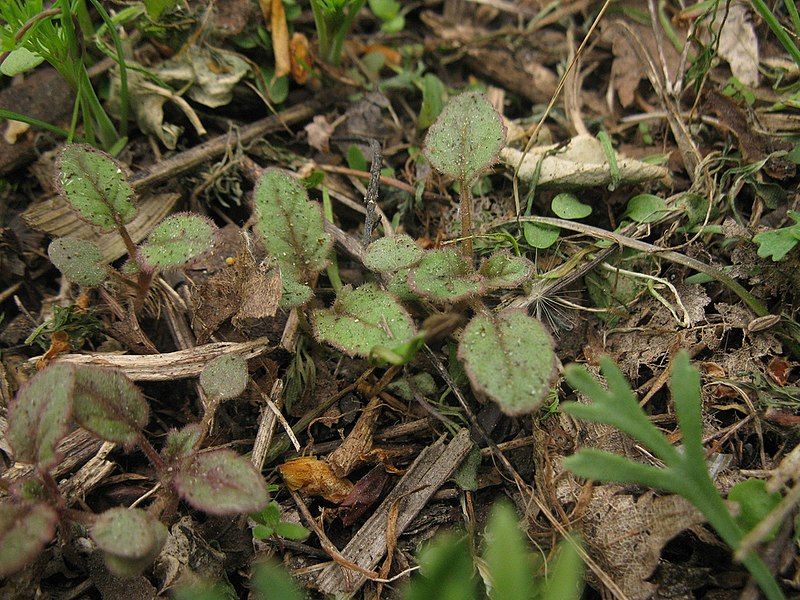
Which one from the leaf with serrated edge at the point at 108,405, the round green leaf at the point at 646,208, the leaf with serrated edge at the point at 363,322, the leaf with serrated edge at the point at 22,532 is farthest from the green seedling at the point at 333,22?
the leaf with serrated edge at the point at 22,532

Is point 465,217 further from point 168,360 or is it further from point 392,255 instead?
point 168,360

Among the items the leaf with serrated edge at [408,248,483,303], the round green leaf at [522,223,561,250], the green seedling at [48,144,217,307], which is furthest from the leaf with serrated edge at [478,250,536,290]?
the green seedling at [48,144,217,307]

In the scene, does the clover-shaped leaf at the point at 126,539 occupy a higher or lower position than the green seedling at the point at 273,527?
higher

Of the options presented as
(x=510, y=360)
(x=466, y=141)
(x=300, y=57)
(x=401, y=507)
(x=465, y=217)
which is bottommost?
(x=401, y=507)

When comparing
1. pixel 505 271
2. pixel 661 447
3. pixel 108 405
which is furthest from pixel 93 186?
pixel 661 447

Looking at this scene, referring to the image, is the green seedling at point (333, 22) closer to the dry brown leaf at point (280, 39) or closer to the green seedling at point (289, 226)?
the dry brown leaf at point (280, 39)

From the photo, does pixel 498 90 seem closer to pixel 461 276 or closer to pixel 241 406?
pixel 461 276

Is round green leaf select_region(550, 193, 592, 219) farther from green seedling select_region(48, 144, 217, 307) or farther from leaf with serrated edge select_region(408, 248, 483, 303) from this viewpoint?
green seedling select_region(48, 144, 217, 307)
